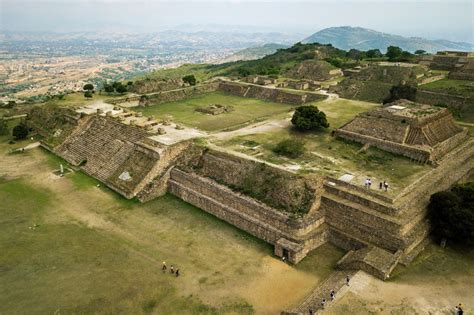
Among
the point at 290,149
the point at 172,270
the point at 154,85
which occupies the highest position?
the point at 154,85

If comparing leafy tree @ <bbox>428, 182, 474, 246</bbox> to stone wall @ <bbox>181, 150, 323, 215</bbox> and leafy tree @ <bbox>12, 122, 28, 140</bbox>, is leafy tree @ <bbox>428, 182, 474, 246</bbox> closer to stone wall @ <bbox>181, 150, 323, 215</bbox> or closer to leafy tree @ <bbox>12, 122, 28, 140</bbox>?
stone wall @ <bbox>181, 150, 323, 215</bbox>

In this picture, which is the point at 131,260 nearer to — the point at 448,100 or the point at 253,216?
the point at 253,216

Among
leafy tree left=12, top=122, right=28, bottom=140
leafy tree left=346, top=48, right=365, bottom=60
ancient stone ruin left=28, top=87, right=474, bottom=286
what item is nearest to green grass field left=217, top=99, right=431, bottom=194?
ancient stone ruin left=28, top=87, right=474, bottom=286

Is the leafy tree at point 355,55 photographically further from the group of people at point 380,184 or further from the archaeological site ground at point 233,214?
the group of people at point 380,184

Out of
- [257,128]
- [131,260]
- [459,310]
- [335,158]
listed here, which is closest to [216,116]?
[257,128]

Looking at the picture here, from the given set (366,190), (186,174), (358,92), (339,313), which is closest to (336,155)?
(366,190)

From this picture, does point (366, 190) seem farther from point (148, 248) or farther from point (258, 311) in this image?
point (148, 248)
